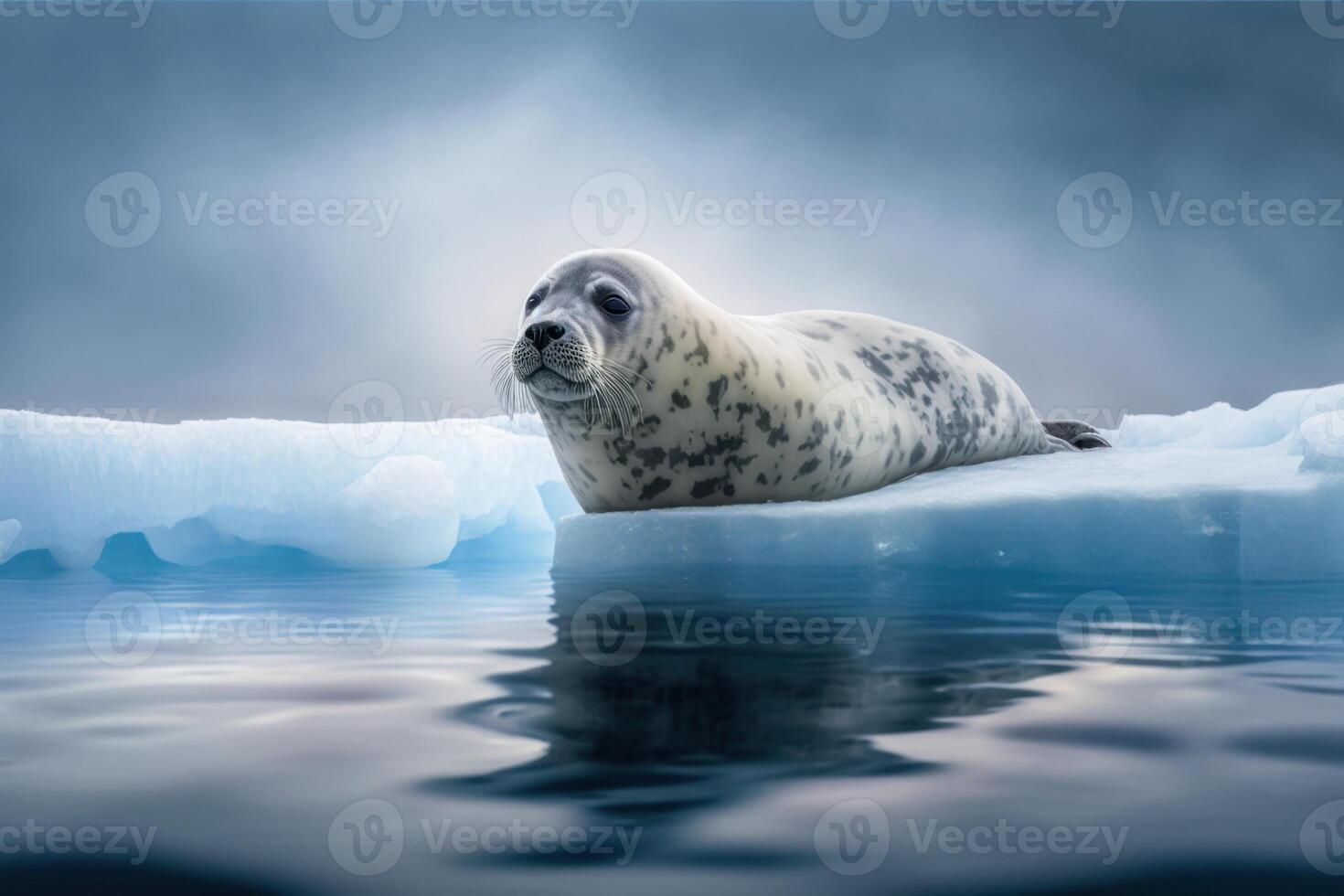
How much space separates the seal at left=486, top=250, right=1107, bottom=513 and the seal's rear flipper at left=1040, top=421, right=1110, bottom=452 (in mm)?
2515

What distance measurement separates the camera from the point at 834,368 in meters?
4.31

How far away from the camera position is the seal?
3.68 meters

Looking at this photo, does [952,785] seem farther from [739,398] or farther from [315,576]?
[315,576]

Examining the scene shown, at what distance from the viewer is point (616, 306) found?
3768 mm

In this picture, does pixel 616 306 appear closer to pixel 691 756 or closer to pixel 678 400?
pixel 678 400

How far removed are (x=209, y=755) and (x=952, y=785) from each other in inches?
33.6

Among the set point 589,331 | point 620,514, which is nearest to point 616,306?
point 589,331

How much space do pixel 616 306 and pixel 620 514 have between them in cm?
74

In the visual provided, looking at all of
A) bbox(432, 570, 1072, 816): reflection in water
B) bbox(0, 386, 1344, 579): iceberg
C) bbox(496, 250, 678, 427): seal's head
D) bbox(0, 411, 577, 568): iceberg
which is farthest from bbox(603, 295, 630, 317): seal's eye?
bbox(0, 411, 577, 568): iceberg

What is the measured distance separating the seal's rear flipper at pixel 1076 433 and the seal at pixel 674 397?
2515 millimetres

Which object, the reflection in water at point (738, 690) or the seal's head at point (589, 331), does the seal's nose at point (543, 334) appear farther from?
the reflection in water at point (738, 690)

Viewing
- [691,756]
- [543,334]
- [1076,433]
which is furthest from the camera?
[1076,433]

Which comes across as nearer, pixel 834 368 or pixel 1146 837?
pixel 1146 837

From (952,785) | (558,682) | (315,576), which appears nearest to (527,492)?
(315,576)
